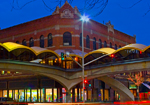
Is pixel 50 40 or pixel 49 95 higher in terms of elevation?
pixel 50 40

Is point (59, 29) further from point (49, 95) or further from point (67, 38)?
point (49, 95)

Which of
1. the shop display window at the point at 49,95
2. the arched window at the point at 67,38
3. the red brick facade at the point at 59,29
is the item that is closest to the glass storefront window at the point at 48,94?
the shop display window at the point at 49,95

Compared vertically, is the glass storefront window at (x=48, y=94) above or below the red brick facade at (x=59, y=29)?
below

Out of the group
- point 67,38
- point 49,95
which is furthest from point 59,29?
point 49,95

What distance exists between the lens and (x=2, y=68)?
118ft

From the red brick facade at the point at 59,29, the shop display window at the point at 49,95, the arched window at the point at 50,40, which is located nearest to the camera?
the shop display window at the point at 49,95

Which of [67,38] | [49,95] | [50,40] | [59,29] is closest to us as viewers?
[49,95]

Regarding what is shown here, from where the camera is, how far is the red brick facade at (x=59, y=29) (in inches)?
2110

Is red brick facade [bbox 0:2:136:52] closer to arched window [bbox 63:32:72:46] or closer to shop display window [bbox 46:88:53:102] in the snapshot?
arched window [bbox 63:32:72:46]

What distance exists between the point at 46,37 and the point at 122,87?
20.6 m

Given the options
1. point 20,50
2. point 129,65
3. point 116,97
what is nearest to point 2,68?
point 20,50

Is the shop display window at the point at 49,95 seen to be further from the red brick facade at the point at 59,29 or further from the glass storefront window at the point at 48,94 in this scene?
the red brick facade at the point at 59,29

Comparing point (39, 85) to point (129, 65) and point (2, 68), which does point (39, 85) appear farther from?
point (129, 65)

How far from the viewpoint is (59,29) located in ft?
176
